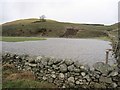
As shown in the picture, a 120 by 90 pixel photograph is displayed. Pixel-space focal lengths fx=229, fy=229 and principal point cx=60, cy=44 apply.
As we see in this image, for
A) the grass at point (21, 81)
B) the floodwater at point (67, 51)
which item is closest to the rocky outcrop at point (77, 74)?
the grass at point (21, 81)

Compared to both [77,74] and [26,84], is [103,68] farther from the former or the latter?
[26,84]

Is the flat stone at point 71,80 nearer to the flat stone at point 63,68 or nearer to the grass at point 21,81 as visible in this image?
the flat stone at point 63,68

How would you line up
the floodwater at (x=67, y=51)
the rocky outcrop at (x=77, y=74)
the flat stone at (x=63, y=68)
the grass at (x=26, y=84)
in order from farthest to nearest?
1. the floodwater at (x=67, y=51)
2. the flat stone at (x=63, y=68)
3. the rocky outcrop at (x=77, y=74)
4. the grass at (x=26, y=84)

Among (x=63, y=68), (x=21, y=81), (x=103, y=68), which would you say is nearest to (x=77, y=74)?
(x=63, y=68)

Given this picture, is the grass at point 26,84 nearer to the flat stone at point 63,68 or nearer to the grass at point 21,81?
the grass at point 21,81

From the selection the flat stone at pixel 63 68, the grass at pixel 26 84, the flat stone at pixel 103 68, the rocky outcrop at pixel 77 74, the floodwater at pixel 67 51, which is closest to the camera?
the grass at pixel 26 84

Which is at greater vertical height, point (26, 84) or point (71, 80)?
point (71, 80)

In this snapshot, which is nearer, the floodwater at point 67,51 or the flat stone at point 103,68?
the flat stone at point 103,68

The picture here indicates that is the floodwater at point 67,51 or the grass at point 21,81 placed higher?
the floodwater at point 67,51

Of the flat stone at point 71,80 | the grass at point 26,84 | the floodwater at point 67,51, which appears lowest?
the grass at point 26,84

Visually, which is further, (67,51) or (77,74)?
(67,51)

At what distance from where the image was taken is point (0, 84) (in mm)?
12961

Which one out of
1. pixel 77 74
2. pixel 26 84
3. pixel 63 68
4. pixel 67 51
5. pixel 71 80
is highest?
pixel 63 68

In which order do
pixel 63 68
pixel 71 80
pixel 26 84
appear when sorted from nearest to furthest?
→ pixel 26 84
pixel 71 80
pixel 63 68
